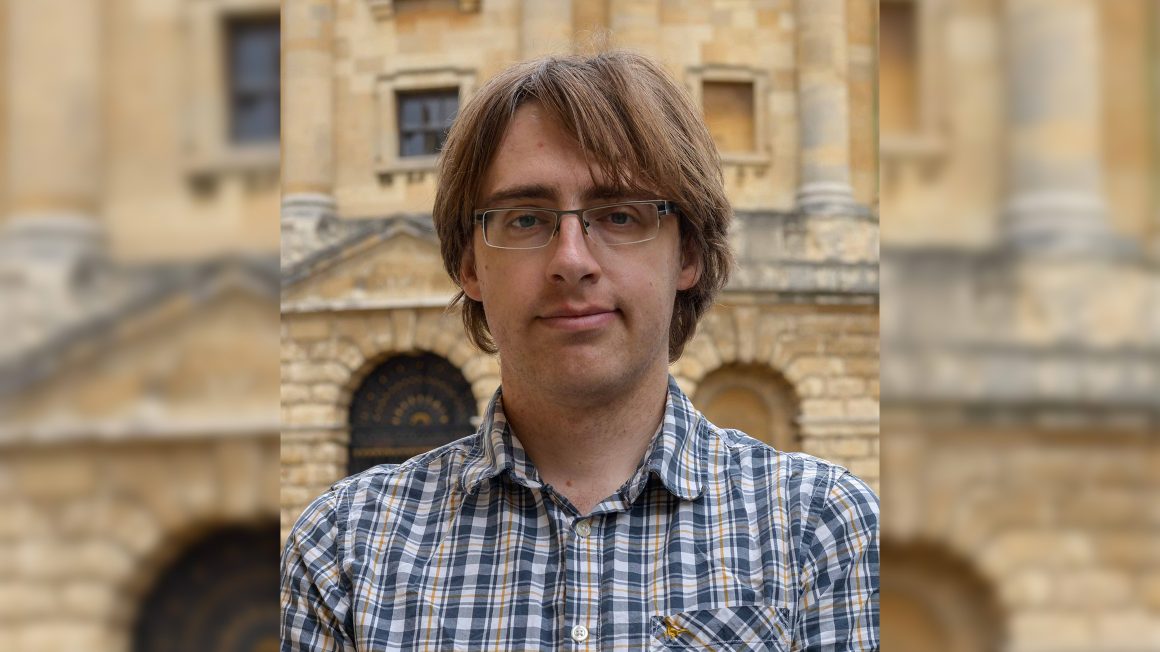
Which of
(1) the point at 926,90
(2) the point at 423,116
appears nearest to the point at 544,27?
(2) the point at 423,116

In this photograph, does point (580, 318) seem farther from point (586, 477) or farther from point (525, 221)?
point (586, 477)

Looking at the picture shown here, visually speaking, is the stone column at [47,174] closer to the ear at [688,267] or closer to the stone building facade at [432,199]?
the stone building facade at [432,199]

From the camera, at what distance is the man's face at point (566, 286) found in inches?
76.2

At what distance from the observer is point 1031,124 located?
1.10 m

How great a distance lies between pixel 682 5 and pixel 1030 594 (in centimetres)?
123

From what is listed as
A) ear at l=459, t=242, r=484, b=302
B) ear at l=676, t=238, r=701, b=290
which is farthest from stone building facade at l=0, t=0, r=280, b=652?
ear at l=676, t=238, r=701, b=290

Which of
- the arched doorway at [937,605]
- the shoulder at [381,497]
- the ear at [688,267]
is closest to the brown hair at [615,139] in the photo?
the ear at [688,267]

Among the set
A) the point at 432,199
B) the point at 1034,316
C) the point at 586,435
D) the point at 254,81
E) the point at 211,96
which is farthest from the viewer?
the point at 432,199

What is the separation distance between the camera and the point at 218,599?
5.08 ft

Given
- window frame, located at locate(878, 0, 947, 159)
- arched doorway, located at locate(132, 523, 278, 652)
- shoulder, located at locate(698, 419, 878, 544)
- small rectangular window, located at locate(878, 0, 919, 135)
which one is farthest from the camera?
shoulder, located at locate(698, 419, 878, 544)

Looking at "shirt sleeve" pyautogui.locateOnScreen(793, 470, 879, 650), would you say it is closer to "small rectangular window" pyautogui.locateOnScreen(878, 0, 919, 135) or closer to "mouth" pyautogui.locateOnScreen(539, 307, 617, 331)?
"mouth" pyautogui.locateOnScreen(539, 307, 617, 331)

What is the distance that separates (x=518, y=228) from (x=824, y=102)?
55 centimetres

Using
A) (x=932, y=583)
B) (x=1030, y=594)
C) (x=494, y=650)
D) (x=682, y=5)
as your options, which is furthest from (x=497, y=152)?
(x=1030, y=594)

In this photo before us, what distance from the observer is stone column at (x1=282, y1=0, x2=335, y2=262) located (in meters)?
Result: 2.08
